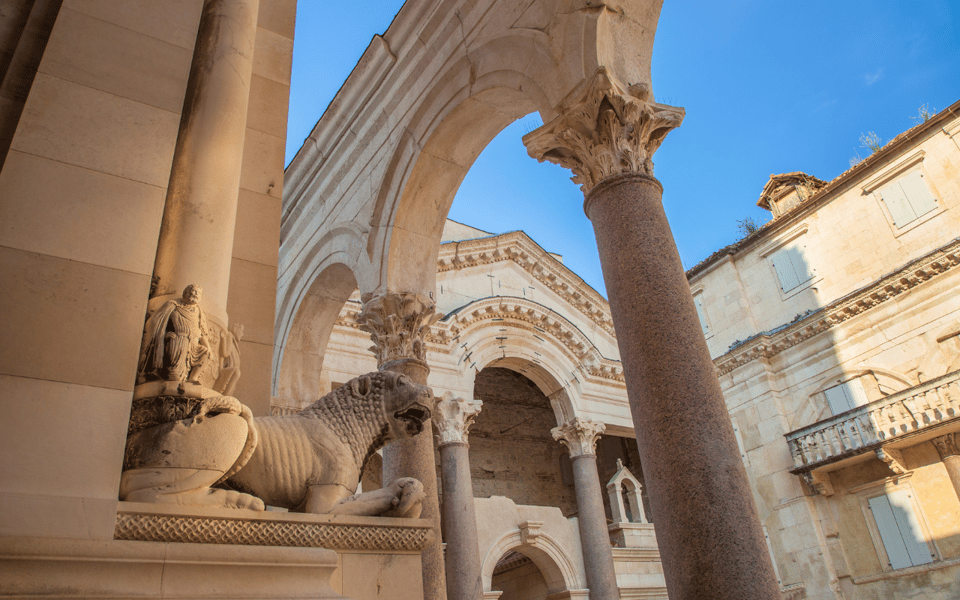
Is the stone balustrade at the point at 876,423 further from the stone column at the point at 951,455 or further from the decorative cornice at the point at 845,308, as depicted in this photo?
the decorative cornice at the point at 845,308

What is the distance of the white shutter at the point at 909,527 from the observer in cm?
1045

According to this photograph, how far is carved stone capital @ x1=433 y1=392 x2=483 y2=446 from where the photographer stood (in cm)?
1046

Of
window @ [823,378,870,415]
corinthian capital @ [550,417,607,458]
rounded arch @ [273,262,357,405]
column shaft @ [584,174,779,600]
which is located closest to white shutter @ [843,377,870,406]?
window @ [823,378,870,415]

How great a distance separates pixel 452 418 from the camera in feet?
34.8

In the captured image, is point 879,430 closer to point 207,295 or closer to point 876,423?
point 876,423

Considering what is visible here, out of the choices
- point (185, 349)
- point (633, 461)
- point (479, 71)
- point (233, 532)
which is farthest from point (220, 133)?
point (633, 461)

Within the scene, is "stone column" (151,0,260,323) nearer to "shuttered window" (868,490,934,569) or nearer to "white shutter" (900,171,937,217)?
"shuttered window" (868,490,934,569)

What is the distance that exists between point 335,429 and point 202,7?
1.95m

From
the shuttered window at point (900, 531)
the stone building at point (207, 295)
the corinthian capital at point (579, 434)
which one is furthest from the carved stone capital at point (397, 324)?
the shuttered window at point (900, 531)

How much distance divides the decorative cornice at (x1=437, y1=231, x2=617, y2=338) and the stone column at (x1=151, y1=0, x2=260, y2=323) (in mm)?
9217

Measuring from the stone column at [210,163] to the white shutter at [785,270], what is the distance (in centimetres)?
1283

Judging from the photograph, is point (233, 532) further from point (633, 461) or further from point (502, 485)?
point (633, 461)

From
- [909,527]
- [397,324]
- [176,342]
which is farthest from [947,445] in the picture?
[176,342]

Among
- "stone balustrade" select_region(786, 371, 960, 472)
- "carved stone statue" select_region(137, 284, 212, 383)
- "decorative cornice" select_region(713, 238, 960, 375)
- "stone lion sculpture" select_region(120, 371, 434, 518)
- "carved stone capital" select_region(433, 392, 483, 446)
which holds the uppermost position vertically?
"decorative cornice" select_region(713, 238, 960, 375)
